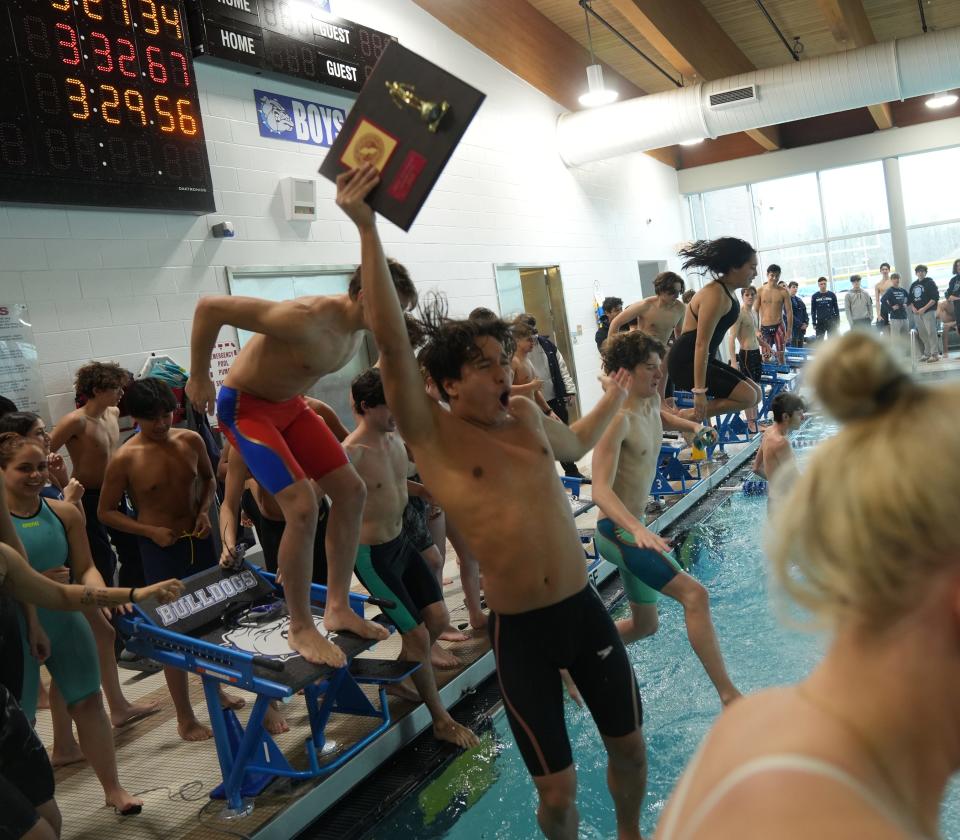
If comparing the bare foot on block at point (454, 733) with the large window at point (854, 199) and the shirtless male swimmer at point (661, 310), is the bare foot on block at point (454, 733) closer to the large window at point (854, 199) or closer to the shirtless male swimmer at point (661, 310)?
the shirtless male swimmer at point (661, 310)

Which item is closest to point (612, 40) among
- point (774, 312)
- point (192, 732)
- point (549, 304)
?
point (549, 304)

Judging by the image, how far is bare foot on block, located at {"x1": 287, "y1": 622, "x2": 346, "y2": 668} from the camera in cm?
343

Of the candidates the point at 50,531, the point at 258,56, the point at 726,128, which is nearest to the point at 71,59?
the point at 258,56

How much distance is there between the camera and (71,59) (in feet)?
17.6

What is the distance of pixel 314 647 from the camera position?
3.50 metres

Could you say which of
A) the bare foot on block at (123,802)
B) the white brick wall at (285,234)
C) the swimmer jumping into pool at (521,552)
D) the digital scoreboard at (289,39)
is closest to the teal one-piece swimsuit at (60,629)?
the bare foot on block at (123,802)

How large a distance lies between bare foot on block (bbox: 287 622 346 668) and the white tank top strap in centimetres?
276

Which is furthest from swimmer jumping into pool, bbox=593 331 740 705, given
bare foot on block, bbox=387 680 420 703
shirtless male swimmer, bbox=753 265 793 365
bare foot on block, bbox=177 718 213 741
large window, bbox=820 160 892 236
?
large window, bbox=820 160 892 236

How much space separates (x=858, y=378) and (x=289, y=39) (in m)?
7.71

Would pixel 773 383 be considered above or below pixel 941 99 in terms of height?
below

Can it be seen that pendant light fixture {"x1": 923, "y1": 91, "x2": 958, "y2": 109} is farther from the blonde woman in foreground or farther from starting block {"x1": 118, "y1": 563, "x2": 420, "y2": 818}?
the blonde woman in foreground

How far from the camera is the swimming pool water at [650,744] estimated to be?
3.57 metres

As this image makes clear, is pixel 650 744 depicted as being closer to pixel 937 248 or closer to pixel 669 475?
pixel 669 475

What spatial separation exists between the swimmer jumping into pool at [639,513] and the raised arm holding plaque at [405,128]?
5.81ft
